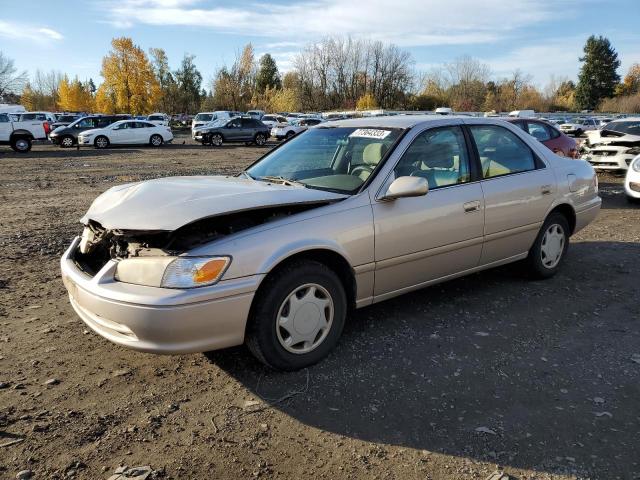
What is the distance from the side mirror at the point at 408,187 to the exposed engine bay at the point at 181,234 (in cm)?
48

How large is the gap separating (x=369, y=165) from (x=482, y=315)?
62.9 inches

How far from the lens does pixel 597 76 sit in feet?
253

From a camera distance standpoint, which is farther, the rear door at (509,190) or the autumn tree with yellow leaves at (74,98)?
the autumn tree with yellow leaves at (74,98)

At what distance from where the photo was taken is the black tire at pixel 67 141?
27.0 metres

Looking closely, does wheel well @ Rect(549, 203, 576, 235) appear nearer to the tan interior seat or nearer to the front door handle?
the front door handle

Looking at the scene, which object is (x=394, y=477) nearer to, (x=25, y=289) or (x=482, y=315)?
(x=482, y=315)

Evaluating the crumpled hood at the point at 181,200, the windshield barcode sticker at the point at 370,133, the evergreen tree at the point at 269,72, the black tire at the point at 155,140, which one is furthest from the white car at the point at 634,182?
the evergreen tree at the point at 269,72

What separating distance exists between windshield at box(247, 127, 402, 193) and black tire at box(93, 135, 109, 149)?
24.8 m

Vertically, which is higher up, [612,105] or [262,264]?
[612,105]

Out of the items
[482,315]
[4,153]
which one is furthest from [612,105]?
[482,315]

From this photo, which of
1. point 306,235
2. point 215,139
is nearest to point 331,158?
point 306,235

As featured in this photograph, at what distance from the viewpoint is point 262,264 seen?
3.08m

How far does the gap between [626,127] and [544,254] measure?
1023 cm

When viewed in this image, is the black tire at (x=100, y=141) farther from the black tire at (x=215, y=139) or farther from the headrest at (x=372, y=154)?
the headrest at (x=372, y=154)
